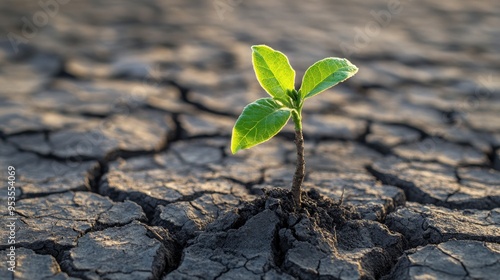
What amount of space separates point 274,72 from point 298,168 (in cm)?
34

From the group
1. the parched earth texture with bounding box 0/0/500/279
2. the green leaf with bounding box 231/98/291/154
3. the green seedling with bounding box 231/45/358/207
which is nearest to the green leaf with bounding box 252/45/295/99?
the green seedling with bounding box 231/45/358/207

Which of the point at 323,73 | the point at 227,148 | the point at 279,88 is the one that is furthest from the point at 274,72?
the point at 227,148

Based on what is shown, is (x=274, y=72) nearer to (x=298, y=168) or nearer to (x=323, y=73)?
(x=323, y=73)

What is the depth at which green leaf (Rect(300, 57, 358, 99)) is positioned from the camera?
1.77 m

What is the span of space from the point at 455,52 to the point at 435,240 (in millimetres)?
2903

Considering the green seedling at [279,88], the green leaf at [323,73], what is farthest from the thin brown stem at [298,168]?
the green leaf at [323,73]

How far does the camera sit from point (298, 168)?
6.35 feet

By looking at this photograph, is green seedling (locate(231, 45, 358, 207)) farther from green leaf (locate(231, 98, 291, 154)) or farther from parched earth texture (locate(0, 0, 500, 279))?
parched earth texture (locate(0, 0, 500, 279))

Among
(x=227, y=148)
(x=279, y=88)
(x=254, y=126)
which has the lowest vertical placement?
(x=227, y=148)

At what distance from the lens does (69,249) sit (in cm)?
197

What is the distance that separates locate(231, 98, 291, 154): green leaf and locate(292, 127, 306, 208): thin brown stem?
158 millimetres

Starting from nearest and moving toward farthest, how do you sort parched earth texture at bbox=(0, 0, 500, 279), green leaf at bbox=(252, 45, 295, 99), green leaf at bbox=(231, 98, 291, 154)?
green leaf at bbox=(231, 98, 291, 154), green leaf at bbox=(252, 45, 295, 99), parched earth texture at bbox=(0, 0, 500, 279)

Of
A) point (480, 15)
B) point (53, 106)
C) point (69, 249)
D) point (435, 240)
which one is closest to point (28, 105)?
point (53, 106)

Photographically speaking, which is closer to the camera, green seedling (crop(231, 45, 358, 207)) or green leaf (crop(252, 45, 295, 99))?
green seedling (crop(231, 45, 358, 207))
